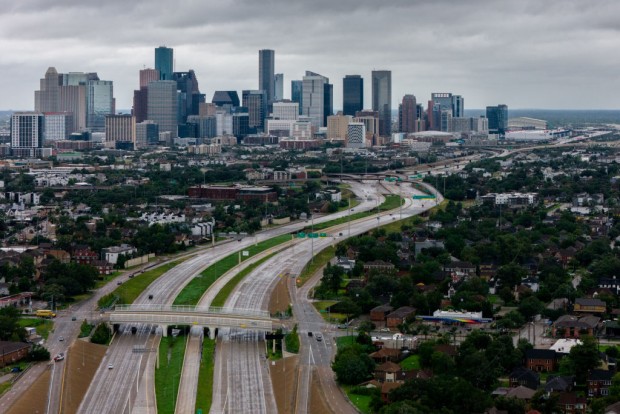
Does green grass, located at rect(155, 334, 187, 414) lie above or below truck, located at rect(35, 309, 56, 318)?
below

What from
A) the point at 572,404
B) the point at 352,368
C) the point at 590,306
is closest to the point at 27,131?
the point at 590,306

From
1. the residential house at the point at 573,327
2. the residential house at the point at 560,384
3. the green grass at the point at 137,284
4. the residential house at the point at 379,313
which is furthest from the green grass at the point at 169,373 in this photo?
the residential house at the point at 573,327

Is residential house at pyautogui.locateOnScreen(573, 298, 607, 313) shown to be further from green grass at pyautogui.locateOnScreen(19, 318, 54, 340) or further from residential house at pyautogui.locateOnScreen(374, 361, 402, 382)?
green grass at pyautogui.locateOnScreen(19, 318, 54, 340)

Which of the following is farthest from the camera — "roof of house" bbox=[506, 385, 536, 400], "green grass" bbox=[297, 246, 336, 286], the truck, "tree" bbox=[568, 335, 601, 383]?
"green grass" bbox=[297, 246, 336, 286]

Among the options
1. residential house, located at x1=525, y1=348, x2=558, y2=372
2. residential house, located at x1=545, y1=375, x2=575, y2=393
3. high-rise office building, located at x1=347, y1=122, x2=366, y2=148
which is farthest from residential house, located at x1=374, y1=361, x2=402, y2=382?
high-rise office building, located at x1=347, y1=122, x2=366, y2=148

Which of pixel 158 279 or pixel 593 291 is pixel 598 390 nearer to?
pixel 593 291

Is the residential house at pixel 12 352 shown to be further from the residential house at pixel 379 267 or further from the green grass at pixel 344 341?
the residential house at pixel 379 267
